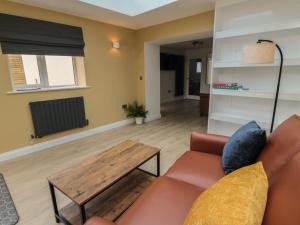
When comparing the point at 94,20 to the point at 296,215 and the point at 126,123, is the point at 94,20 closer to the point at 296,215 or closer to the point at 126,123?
the point at 126,123

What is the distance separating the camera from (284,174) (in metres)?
0.81

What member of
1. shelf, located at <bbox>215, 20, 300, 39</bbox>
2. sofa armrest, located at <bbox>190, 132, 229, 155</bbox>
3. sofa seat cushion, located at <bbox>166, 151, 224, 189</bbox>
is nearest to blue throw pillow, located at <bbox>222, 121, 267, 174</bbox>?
sofa seat cushion, located at <bbox>166, 151, 224, 189</bbox>

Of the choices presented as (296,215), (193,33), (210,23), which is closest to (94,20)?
(193,33)

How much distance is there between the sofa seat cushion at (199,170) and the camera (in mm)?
1353

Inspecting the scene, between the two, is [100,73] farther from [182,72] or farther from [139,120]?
[182,72]

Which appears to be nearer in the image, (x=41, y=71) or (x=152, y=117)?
(x=41, y=71)

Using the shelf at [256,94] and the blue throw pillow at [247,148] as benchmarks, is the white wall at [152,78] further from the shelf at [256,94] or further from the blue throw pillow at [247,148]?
the blue throw pillow at [247,148]

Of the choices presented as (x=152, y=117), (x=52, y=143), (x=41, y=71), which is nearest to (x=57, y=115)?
→ (x=52, y=143)

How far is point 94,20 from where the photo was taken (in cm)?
348

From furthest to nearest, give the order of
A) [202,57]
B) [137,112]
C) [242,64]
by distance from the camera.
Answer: [202,57]
[137,112]
[242,64]

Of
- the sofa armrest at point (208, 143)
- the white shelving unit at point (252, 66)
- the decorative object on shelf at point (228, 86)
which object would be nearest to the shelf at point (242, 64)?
the white shelving unit at point (252, 66)

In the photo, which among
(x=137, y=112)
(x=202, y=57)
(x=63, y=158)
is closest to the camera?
(x=63, y=158)

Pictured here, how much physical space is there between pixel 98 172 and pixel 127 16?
2970 mm

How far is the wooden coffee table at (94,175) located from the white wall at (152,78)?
8.91 ft
